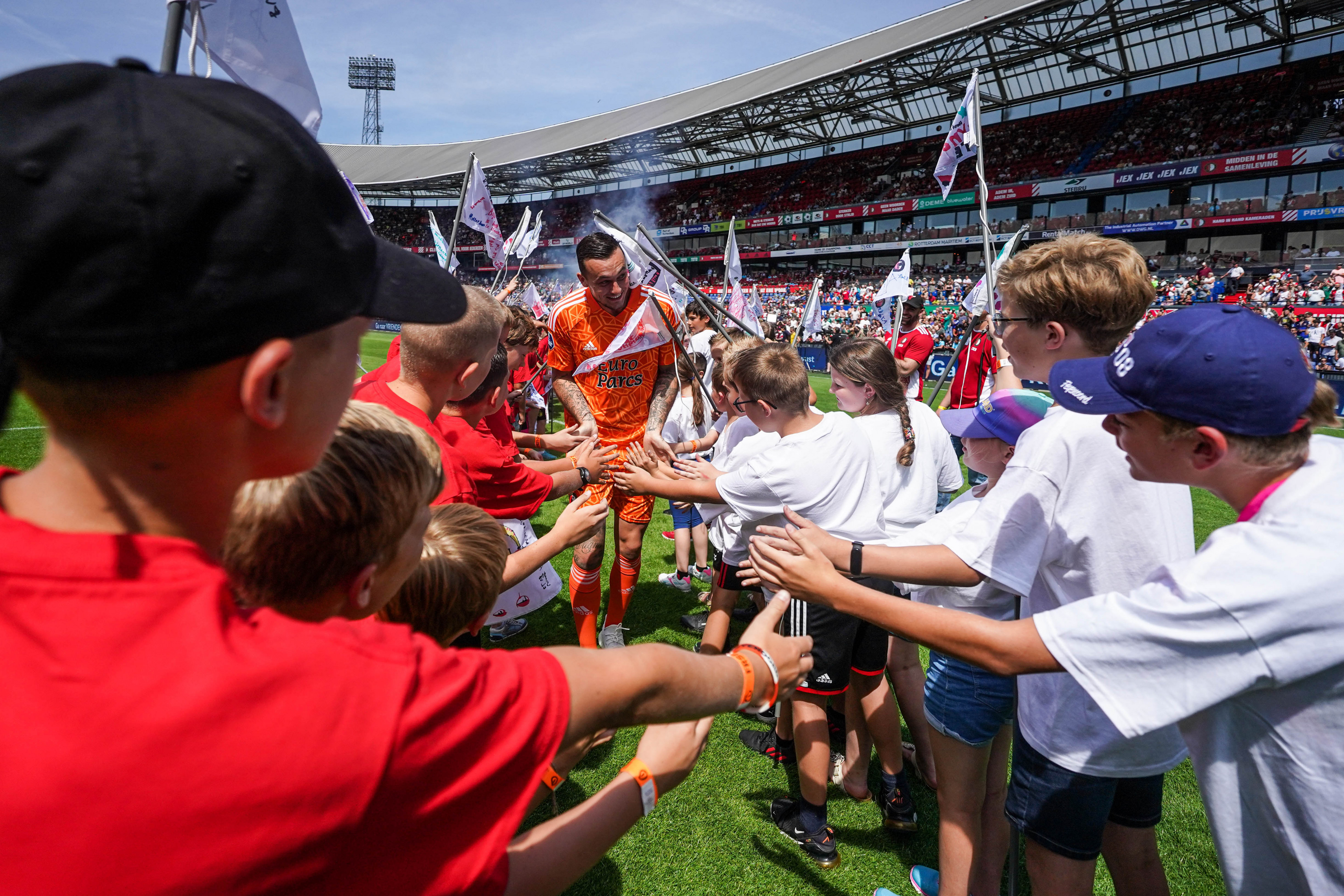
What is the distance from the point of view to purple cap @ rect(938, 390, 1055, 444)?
2471mm

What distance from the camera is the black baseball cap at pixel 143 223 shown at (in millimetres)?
659

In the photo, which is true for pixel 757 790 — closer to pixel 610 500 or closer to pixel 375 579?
pixel 610 500

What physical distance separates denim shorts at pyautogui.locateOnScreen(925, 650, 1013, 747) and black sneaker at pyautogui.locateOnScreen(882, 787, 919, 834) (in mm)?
998

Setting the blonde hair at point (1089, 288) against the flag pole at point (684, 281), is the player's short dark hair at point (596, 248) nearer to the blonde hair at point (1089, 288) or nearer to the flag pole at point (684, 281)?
the flag pole at point (684, 281)

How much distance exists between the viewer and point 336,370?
0.89 m

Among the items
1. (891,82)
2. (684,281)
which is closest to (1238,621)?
(684,281)

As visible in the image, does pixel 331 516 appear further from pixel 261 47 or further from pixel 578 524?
pixel 261 47

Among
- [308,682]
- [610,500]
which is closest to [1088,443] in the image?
[308,682]

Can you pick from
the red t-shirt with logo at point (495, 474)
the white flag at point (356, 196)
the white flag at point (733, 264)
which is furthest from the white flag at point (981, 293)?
the white flag at point (356, 196)

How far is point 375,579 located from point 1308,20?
4346 centimetres

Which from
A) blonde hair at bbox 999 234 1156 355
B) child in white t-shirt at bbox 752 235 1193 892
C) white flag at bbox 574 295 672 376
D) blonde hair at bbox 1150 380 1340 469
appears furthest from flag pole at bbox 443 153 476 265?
blonde hair at bbox 1150 380 1340 469

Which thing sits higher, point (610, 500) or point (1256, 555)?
point (1256, 555)

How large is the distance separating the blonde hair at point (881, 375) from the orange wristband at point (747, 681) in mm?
2750

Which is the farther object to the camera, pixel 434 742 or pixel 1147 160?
pixel 1147 160
